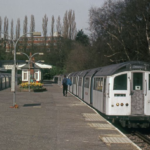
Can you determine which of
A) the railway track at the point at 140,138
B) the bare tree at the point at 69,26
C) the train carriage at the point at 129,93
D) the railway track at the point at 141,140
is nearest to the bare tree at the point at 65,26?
the bare tree at the point at 69,26

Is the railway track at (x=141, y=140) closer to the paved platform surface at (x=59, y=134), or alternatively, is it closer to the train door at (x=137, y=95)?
the paved platform surface at (x=59, y=134)

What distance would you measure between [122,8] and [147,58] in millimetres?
7627

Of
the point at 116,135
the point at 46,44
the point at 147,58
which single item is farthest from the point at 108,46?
the point at 46,44

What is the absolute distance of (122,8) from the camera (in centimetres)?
3666

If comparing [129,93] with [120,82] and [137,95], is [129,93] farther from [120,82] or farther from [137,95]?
[120,82]

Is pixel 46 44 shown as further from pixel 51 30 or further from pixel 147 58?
pixel 147 58

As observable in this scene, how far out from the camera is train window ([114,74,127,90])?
12.7 m

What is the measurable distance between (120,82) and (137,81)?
0.63 metres

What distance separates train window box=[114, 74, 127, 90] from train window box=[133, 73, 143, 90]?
34 centimetres

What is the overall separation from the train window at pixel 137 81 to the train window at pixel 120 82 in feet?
1.11

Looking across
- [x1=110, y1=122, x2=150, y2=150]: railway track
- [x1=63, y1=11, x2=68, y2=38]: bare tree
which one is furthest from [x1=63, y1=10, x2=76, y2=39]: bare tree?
[x1=110, y1=122, x2=150, y2=150]: railway track

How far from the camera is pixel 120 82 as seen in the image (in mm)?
12797

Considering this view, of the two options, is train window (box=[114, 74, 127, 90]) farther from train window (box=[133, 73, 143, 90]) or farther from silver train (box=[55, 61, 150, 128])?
train window (box=[133, 73, 143, 90])

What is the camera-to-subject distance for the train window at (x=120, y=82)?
41.8ft
